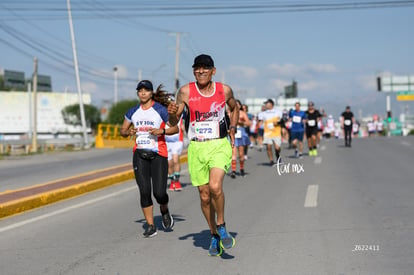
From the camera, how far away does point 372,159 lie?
63.8 ft

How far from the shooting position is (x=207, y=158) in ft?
20.0

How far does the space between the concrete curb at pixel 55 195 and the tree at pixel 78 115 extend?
91.6 meters

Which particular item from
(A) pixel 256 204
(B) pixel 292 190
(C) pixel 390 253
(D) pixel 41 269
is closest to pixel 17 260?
(D) pixel 41 269

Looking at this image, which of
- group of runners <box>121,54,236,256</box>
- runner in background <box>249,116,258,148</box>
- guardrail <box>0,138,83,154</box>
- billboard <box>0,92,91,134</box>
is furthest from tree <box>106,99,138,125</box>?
group of runners <box>121,54,236,256</box>

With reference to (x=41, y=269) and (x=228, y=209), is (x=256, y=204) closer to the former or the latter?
(x=228, y=209)

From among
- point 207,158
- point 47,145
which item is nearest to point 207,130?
point 207,158

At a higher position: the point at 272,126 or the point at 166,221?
the point at 272,126

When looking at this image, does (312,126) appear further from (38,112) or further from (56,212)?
(38,112)

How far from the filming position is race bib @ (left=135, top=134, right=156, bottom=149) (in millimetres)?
7473

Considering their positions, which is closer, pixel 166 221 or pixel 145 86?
pixel 145 86

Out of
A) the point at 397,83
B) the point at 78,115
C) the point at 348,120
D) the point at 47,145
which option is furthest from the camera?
the point at 78,115

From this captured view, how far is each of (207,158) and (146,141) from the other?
1554 millimetres

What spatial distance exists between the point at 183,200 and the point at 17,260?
4.85 metres

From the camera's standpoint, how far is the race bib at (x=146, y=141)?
7.47 m
